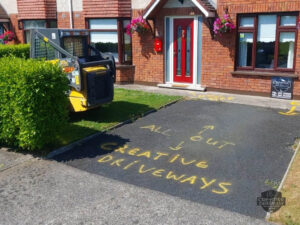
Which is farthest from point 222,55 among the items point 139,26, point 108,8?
point 108,8

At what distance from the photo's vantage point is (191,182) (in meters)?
5.84

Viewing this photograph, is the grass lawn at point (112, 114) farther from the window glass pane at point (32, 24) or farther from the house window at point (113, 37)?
the window glass pane at point (32, 24)

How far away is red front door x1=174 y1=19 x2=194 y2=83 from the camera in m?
12.9

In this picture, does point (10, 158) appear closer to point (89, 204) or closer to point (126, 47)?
point (89, 204)

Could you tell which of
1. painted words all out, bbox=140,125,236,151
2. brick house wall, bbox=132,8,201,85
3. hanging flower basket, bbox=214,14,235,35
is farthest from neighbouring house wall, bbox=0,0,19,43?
painted words all out, bbox=140,125,236,151

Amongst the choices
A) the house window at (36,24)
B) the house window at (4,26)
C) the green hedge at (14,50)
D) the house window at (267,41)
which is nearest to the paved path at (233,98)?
the house window at (267,41)

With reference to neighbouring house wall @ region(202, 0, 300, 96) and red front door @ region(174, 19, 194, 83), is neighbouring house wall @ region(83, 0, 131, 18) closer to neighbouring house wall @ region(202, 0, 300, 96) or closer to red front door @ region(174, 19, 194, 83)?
red front door @ region(174, 19, 194, 83)

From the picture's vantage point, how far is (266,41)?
11438 mm

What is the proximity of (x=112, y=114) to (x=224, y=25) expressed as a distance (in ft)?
16.0

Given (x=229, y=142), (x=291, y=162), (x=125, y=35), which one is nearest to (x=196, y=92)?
(x=125, y=35)

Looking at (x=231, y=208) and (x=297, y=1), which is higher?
(x=297, y=1)

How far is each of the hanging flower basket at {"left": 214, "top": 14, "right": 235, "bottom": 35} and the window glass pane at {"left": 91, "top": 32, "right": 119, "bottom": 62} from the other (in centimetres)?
461

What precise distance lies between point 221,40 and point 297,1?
8.76 ft

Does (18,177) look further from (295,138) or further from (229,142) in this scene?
(295,138)
